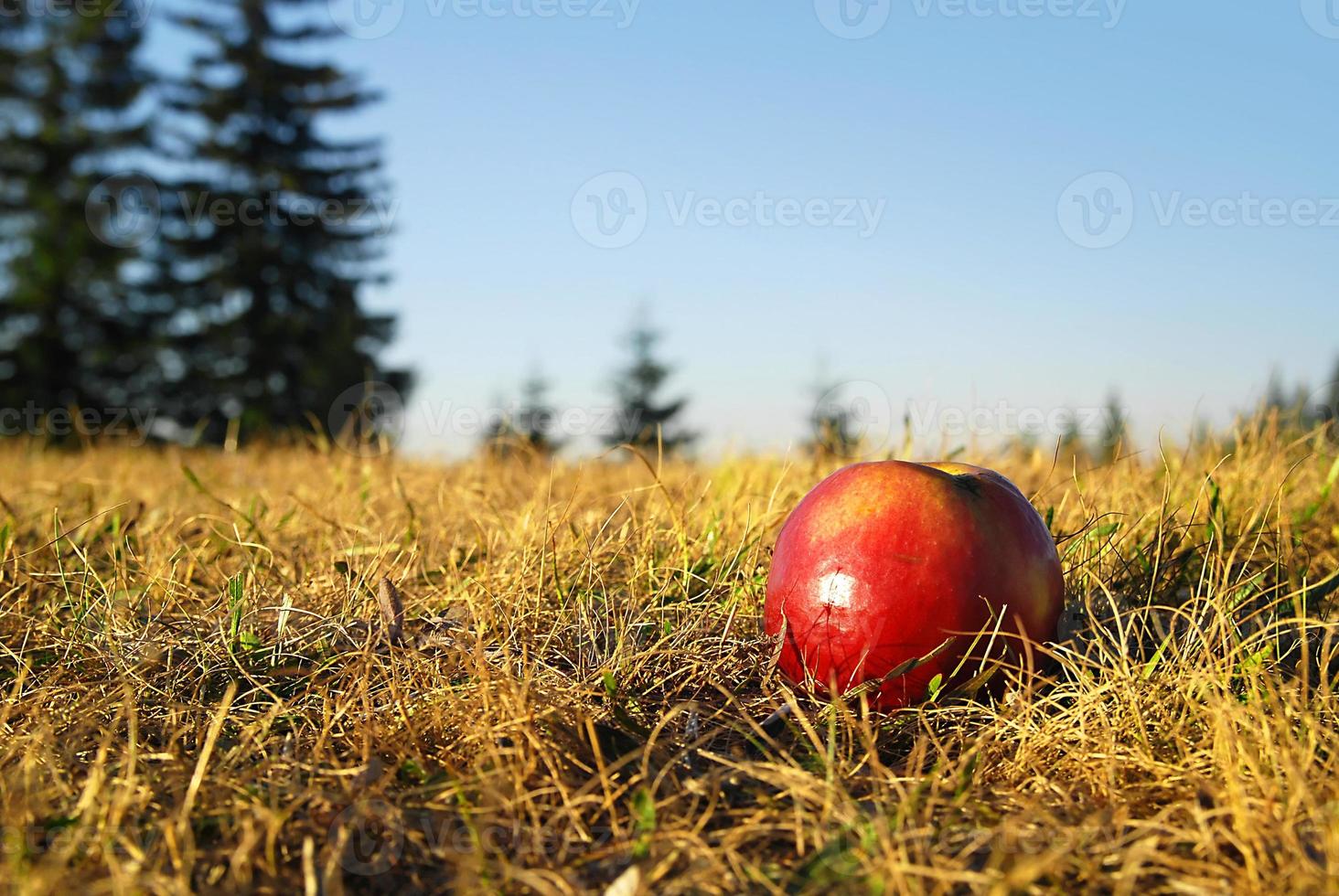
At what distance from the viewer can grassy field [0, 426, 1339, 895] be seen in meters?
1.47

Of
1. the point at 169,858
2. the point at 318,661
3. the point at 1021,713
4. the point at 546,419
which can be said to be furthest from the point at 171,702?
the point at 546,419

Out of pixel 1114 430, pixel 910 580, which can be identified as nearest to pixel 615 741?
pixel 910 580

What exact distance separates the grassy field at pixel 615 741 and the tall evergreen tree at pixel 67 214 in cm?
2149

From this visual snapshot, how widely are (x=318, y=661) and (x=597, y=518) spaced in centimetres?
124

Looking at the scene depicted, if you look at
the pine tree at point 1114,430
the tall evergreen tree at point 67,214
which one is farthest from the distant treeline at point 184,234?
the pine tree at point 1114,430

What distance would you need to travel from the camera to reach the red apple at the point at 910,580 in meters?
1.94

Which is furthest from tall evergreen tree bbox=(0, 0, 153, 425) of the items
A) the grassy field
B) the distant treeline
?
the grassy field

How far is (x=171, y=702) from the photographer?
1.97 meters

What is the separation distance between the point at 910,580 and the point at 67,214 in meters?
24.1

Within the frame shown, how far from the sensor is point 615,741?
1.87m

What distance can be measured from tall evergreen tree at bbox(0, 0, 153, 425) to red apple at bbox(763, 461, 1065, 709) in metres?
22.9

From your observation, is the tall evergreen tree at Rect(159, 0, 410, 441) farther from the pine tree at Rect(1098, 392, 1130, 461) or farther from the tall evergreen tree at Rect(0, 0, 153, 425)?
the pine tree at Rect(1098, 392, 1130, 461)

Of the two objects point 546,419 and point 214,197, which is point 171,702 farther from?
point 214,197

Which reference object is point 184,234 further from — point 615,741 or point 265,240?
point 615,741
